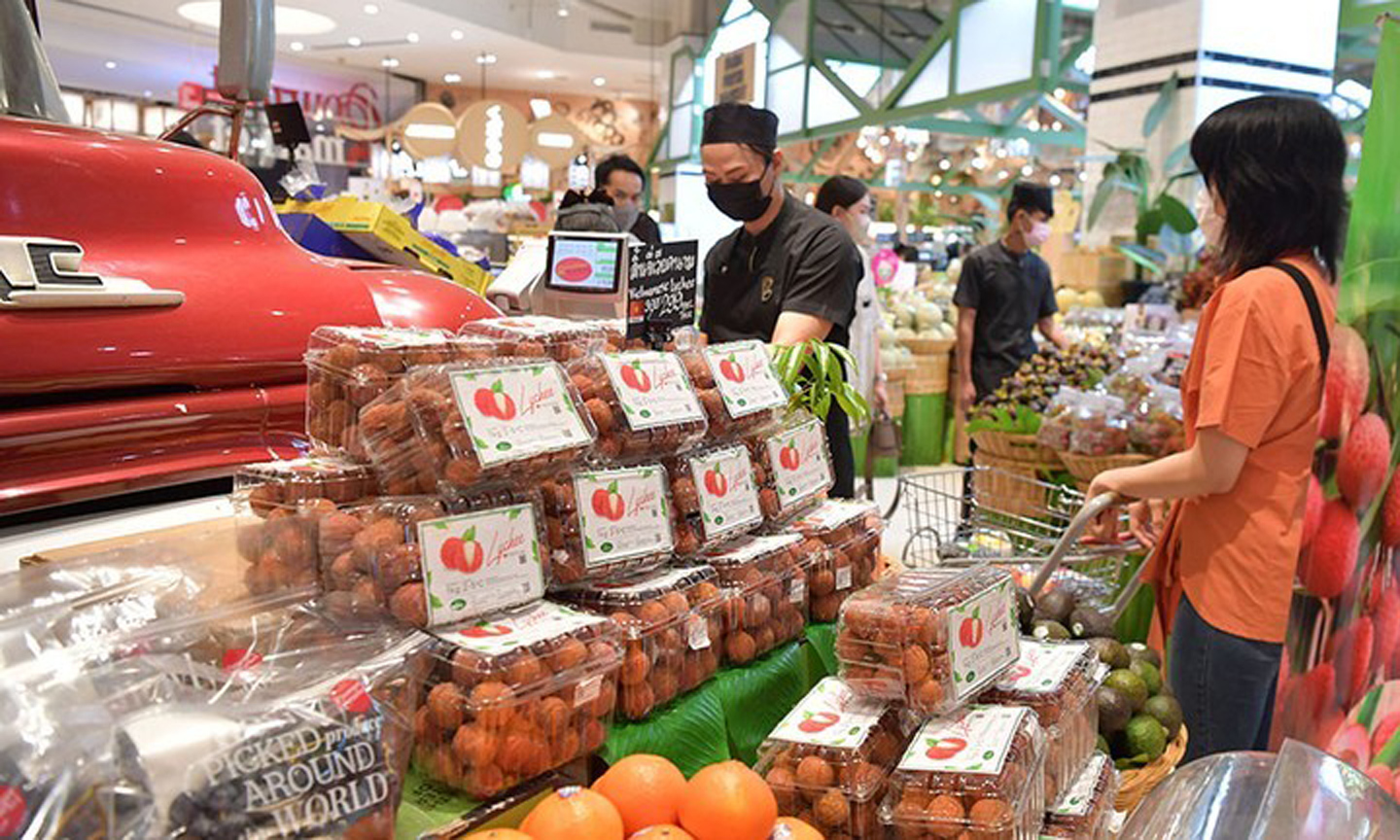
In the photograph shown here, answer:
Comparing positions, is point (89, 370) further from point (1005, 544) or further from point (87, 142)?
point (1005, 544)

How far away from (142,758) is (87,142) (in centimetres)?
128

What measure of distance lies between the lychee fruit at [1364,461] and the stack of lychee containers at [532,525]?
760 mm

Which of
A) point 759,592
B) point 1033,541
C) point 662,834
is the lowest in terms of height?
point 1033,541

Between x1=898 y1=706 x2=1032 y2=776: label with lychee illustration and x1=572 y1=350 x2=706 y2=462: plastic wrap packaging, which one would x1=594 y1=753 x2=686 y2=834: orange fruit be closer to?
x1=898 y1=706 x2=1032 y2=776: label with lychee illustration

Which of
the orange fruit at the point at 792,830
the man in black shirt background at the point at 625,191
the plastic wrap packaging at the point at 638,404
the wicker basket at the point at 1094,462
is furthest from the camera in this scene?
the man in black shirt background at the point at 625,191

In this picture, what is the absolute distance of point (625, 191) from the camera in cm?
516

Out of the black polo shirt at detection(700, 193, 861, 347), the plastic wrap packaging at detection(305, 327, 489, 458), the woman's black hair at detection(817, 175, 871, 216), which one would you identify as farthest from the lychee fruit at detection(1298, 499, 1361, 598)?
the woman's black hair at detection(817, 175, 871, 216)

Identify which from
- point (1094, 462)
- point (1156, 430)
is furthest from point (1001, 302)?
point (1094, 462)

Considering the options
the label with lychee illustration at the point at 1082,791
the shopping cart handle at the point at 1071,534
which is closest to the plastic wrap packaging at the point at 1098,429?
the shopping cart handle at the point at 1071,534

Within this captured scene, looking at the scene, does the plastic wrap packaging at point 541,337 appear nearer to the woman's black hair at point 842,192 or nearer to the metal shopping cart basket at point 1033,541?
the metal shopping cart basket at point 1033,541

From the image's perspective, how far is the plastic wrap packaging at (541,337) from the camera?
1.55m

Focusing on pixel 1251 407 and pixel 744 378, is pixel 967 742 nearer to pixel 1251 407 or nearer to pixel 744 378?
pixel 744 378

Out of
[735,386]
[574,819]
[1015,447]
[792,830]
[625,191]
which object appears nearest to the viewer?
[574,819]

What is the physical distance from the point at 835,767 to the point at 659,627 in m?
0.29
